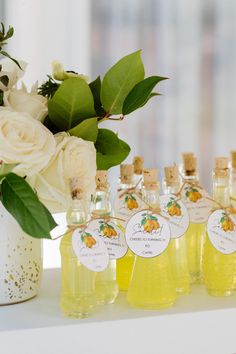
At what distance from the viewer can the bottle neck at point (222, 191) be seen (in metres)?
1.16

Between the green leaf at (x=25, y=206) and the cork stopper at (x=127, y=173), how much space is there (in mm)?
221

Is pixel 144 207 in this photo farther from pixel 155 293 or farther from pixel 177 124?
pixel 177 124

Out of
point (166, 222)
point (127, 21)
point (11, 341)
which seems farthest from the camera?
point (127, 21)

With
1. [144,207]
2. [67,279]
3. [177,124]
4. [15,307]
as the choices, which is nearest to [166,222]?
[144,207]

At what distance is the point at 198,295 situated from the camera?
3.77ft

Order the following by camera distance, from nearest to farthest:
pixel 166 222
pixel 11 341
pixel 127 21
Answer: pixel 11 341, pixel 166 222, pixel 127 21

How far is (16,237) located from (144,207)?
22cm

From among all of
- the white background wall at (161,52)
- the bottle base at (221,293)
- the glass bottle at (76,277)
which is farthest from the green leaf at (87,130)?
the white background wall at (161,52)

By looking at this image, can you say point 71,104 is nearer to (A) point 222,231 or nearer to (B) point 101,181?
(B) point 101,181

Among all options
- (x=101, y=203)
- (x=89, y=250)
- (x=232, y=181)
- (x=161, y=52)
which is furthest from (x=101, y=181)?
(x=161, y=52)

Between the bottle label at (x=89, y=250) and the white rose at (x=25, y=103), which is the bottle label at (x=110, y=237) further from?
the white rose at (x=25, y=103)

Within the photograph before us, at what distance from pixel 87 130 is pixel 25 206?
0.59 ft

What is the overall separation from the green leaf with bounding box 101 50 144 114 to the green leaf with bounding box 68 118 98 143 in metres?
0.05

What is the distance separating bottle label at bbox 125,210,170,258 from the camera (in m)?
1.08
